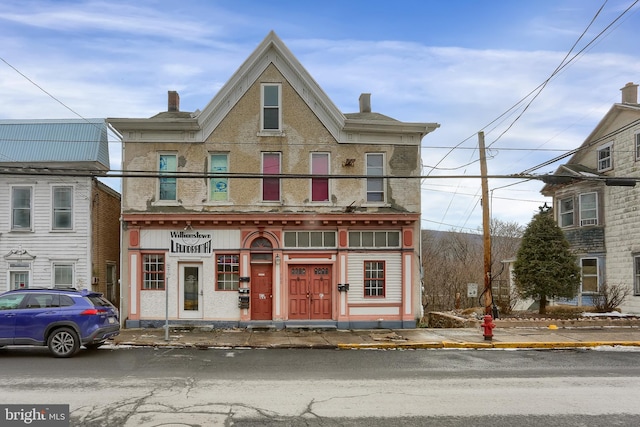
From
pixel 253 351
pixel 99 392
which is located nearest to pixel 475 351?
pixel 253 351

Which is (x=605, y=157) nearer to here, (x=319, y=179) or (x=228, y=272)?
(x=319, y=179)

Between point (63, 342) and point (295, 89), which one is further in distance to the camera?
point (295, 89)

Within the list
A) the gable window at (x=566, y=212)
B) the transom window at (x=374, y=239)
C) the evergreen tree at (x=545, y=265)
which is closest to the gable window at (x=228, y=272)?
the transom window at (x=374, y=239)

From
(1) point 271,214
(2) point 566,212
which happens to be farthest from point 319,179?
(2) point 566,212

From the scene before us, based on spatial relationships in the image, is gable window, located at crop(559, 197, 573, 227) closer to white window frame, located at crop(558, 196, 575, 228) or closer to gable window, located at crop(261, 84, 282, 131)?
white window frame, located at crop(558, 196, 575, 228)

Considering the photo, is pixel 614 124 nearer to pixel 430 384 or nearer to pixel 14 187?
pixel 430 384

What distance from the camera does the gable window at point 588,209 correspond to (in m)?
23.9

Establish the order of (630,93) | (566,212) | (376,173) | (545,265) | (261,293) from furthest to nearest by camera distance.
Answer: (566,212) → (630,93) → (545,265) → (376,173) → (261,293)

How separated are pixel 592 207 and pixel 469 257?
2846 cm

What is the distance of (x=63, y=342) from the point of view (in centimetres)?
1199

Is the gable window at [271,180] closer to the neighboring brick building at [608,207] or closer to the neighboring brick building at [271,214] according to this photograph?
the neighboring brick building at [271,214]

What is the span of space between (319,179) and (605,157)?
48.2 feet

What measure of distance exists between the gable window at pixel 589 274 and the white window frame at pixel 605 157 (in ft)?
14.5

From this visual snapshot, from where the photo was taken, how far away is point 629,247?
21.7 m
